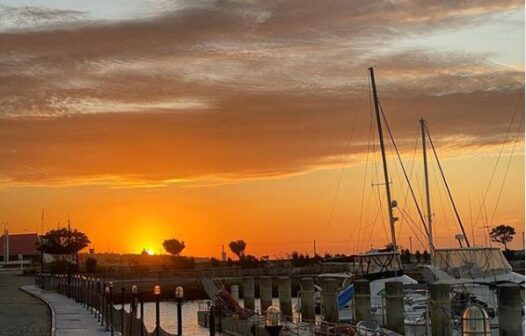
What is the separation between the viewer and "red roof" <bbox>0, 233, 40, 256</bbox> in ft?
517

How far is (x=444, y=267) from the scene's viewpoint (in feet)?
128

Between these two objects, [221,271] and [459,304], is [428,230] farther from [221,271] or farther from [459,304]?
[221,271]

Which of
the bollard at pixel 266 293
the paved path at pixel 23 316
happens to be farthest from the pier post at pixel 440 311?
the bollard at pixel 266 293

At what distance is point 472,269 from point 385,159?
12.3 m

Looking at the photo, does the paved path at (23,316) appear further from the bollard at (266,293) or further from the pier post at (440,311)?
the pier post at (440,311)

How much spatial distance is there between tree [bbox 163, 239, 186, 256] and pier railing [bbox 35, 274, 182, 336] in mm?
72692

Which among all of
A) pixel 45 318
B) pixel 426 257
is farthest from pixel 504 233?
pixel 45 318

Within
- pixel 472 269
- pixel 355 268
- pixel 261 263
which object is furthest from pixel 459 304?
pixel 261 263

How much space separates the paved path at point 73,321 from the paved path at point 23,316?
1.50 feet

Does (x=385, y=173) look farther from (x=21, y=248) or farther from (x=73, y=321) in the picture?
(x=21, y=248)

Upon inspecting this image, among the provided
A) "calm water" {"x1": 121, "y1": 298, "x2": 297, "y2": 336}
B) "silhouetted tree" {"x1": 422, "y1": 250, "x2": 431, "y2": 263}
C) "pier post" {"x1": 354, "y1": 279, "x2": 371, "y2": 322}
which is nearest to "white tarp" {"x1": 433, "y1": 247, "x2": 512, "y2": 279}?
"pier post" {"x1": 354, "y1": 279, "x2": 371, "y2": 322}

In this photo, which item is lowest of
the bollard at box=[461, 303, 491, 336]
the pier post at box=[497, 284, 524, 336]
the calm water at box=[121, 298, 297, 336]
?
the calm water at box=[121, 298, 297, 336]

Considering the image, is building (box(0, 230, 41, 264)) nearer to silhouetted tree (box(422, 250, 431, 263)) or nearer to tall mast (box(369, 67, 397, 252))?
→ silhouetted tree (box(422, 250, 431, 263))

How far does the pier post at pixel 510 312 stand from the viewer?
26.4m
